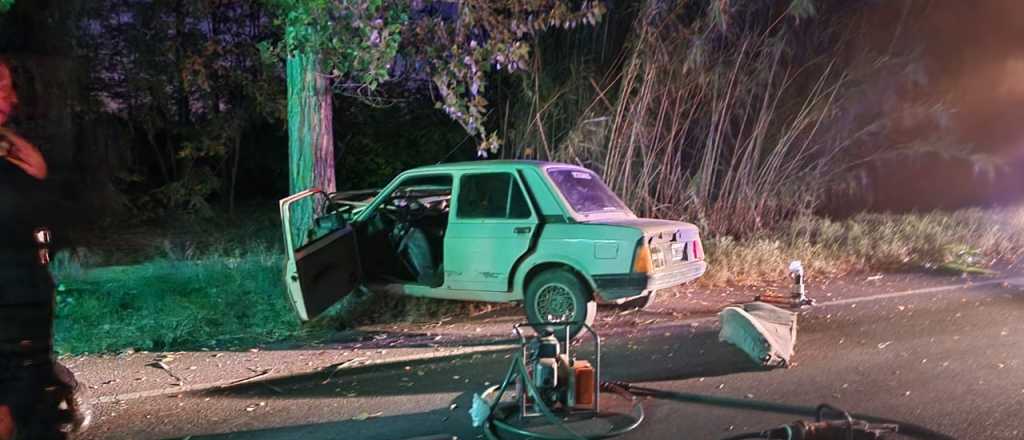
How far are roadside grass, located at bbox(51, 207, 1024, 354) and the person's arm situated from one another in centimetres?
444

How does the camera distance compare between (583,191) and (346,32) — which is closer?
(583,191)

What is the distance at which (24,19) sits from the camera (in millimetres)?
4719

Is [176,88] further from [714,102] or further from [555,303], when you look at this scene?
[555,303]

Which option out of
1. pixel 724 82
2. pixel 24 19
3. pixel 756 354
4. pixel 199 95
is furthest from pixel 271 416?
pixel 199 95

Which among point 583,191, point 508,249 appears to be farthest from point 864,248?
point 508,249

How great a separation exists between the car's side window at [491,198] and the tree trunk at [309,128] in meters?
2.63

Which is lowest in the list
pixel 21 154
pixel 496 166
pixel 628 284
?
pixel 628 284

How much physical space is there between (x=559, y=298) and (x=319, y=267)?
7.47 feet

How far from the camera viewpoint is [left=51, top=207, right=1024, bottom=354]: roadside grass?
25.0ft

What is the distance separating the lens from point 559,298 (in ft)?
23.4

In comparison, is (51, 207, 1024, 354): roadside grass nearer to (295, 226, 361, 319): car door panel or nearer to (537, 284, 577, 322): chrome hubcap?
(295, 226, 361, 319): car door panel

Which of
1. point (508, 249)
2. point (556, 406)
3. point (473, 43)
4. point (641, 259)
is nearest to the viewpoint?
point (556, 406)

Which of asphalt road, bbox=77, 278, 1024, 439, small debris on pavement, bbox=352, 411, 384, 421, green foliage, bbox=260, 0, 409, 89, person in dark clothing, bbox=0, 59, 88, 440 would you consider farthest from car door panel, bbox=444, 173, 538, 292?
person in dark clothing, bbox=0, 59, 88, 440

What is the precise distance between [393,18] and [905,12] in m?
8.95
